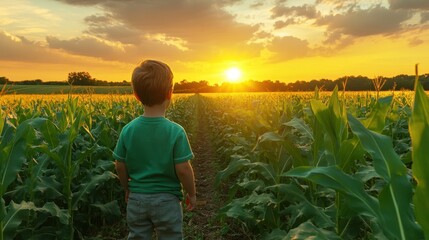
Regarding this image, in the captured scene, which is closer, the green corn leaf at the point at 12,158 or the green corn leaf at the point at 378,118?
the green corn leaf at the point at 378,118

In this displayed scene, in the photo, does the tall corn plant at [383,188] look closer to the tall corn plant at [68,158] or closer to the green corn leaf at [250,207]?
the green corn leaf at [250,207]

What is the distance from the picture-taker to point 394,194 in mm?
1962

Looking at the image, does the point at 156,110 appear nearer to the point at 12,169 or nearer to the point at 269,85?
the point at 12,169

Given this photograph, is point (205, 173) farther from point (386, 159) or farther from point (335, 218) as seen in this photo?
point (386, 159)

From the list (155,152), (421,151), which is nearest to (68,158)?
(155,152)

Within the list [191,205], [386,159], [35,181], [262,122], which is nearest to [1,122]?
[35,181]

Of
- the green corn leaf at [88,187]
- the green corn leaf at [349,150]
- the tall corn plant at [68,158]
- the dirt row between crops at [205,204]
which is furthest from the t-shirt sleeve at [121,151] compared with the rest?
the dirt row between crops at [205,204]

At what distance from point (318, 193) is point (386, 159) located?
1.54 m

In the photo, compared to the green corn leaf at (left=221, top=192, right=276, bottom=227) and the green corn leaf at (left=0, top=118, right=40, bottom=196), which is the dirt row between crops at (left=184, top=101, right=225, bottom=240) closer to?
the green corn leaf at (left=221, top=192, right=276, bottom=227)

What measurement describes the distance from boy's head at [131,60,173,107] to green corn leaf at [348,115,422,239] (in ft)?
5.17

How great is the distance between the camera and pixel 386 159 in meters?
2.00

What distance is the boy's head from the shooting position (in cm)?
305

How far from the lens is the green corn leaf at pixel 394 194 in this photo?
6.34 feet

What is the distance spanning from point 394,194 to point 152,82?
1.79 meters
